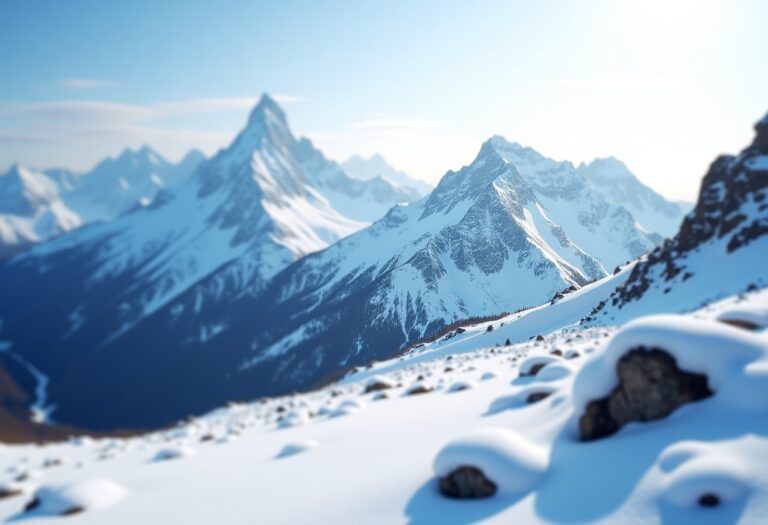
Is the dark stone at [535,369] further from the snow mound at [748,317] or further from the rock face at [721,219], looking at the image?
the rock face at [721,219]

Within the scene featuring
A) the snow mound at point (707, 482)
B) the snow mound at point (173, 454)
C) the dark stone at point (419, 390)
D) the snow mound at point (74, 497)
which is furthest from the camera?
the dark stone at point (419, 390)

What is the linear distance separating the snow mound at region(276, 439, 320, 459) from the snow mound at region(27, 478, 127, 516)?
5.01 m

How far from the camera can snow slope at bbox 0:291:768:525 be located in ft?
24.8

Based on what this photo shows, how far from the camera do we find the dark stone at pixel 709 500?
277 inches

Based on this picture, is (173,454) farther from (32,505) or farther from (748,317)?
(748,317)

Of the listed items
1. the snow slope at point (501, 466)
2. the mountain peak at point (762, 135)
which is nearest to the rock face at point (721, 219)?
the mountain peak at point (762, 135)

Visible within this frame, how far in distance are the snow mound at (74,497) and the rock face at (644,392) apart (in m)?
13.8

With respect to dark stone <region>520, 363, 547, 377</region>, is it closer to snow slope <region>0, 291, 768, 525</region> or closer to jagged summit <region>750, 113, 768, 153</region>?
snow slope <region>0, 291, 768, 525</region>

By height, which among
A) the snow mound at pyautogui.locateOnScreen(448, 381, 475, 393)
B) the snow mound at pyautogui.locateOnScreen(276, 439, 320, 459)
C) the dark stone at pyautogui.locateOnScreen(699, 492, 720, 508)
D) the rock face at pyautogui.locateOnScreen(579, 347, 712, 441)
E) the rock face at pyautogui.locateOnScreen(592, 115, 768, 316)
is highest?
the rock face at pyautogui.locateOnScreen(592, 115, 768, 316)

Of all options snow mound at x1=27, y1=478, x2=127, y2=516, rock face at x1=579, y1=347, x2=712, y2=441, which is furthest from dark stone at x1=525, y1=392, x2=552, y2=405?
snow mound at x1=27, y1=478, x2=127, y2=516

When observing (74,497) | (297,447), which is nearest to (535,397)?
(297,447)

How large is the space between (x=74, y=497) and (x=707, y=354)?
55.2 feet

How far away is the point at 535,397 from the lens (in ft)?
49.4

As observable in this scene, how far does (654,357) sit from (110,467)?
21553mm
